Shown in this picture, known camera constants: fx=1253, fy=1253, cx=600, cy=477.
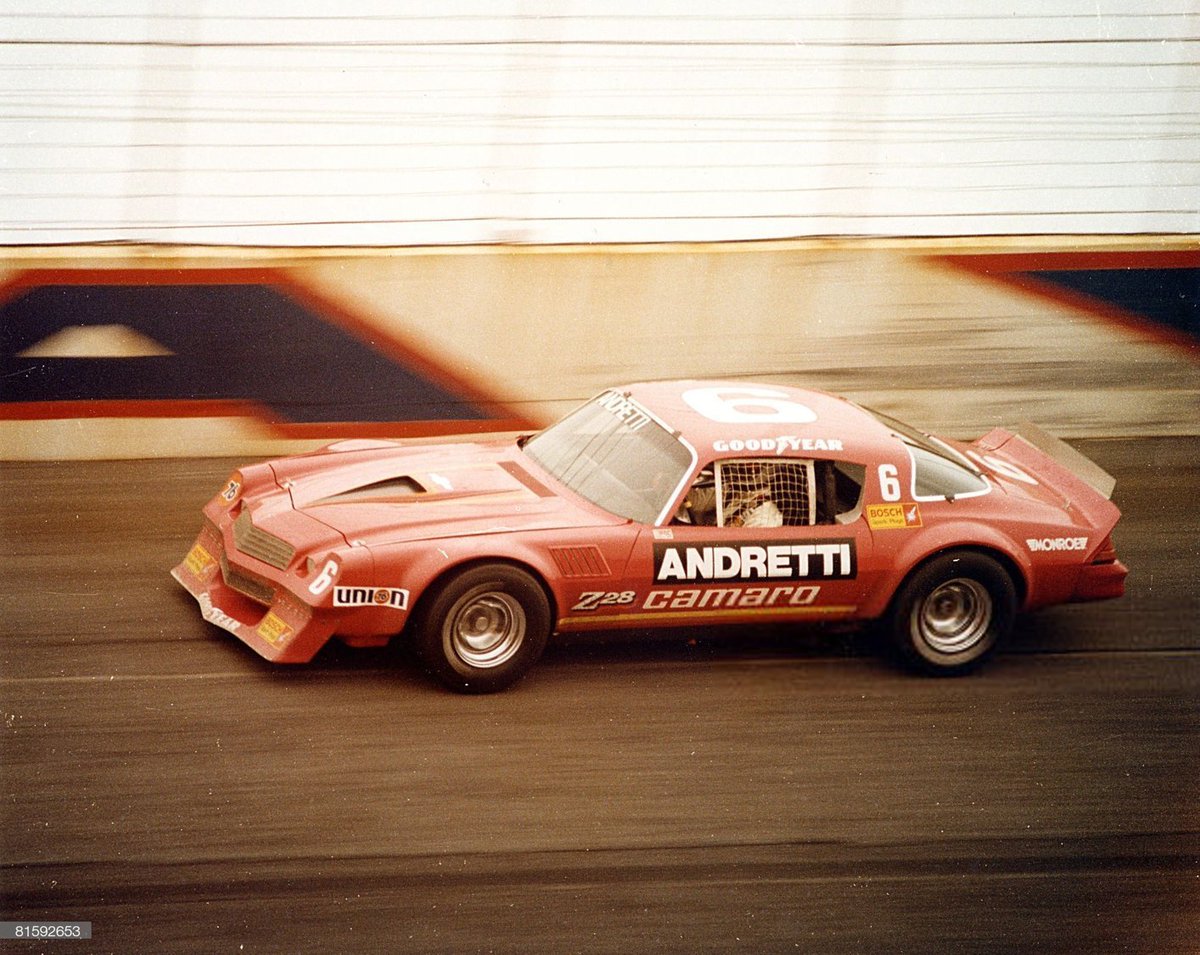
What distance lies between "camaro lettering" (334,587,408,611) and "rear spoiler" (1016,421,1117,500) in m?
3.19

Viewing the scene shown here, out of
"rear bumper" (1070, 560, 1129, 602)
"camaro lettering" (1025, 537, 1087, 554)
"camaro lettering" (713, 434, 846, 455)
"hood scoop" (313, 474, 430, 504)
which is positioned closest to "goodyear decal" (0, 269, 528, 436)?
"hood scoop" (313, 474, 430, 504)

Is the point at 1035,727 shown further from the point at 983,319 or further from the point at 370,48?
the point at 370,48

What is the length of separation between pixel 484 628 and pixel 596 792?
83 cm

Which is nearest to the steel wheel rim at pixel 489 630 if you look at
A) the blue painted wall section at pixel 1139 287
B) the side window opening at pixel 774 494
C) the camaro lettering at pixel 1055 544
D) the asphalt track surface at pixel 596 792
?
the asphalt track surface at pixel 596 792

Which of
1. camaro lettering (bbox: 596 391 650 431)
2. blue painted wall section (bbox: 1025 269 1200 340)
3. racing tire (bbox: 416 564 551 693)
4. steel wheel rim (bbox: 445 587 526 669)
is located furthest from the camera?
blue painted wall section (bbox: 1025 269 1200 340)

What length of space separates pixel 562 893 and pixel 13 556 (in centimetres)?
344

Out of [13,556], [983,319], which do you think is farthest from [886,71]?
[13,556]

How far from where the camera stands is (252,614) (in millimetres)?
4938

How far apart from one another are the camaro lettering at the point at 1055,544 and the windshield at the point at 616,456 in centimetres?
153

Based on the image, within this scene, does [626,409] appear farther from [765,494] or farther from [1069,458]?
[1069,458]

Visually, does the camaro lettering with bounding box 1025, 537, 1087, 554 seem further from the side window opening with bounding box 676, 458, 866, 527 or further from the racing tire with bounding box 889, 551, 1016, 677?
the side window opening with bounding box 676, 458, 866, 527

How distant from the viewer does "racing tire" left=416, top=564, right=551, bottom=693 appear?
4652 mm

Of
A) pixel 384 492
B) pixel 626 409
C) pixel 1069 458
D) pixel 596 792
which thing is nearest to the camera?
pixel 596 792

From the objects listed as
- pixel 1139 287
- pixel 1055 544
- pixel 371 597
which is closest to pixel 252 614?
pixel 371 597
